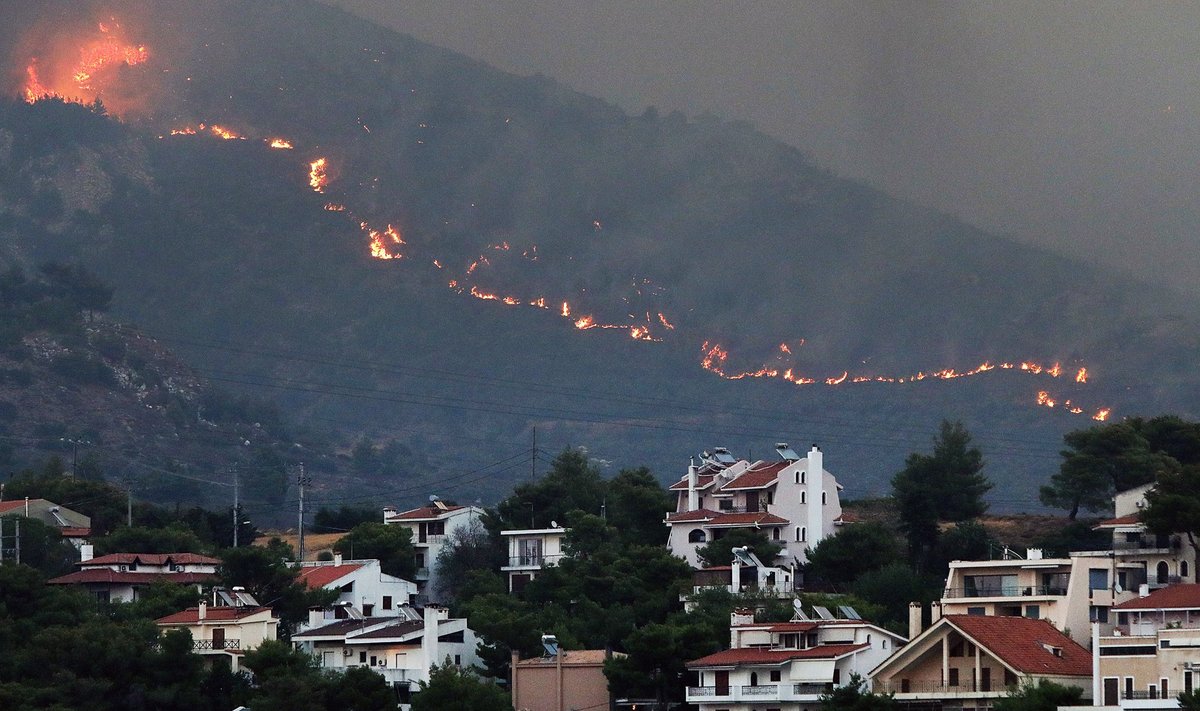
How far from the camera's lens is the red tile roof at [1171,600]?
7056cm

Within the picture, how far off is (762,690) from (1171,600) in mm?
13767

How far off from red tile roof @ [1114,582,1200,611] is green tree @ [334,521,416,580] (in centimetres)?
4079

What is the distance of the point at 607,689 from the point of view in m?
78.6

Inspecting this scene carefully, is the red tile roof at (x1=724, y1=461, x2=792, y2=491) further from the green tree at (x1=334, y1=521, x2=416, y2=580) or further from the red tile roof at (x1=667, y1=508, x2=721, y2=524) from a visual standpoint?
the green tree at (x1=334, y1=521, x2=416, y2=580)

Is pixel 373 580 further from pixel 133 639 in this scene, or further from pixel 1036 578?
pixel 1036 578

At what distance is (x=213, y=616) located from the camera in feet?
286

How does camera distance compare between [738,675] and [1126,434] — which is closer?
[738,675]

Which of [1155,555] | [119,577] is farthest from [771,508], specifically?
[119,577]

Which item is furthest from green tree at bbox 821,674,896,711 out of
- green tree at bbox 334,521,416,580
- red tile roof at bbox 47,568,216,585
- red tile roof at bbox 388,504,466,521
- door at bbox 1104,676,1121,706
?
red tile roof at bbox 388,504,466,521

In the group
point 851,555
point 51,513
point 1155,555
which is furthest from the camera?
point 51,513

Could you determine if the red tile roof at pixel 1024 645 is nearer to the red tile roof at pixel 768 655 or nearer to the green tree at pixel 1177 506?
the red tile roof at pixel 768 655

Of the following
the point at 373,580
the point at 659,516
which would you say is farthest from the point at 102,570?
the point at 659,516

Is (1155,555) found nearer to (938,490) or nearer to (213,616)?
(938,490)

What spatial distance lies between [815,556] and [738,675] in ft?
64.9
